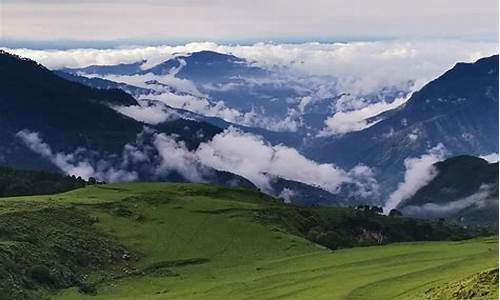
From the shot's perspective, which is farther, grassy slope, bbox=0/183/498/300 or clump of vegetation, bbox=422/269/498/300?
grassy slope, bbox=0/183/498/300

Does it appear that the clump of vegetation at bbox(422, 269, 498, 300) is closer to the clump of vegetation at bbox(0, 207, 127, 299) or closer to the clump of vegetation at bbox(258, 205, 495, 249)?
the clump of vegetation at bbox(0, 207, 127, 299)

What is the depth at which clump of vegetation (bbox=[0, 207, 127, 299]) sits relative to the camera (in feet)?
224

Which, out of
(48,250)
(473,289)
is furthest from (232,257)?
(473,289)

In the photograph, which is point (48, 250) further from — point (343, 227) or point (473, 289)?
point (343, 227)

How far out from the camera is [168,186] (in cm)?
14462

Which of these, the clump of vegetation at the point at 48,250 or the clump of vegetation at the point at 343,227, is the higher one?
the clump of vegetation at the point at 48,250

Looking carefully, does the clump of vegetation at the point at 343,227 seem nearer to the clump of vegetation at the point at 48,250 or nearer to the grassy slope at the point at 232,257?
the grassy slope at the point at 232,257

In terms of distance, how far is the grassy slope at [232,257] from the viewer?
2231 inches

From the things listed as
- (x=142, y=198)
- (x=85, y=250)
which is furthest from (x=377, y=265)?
(x=142, y=198)

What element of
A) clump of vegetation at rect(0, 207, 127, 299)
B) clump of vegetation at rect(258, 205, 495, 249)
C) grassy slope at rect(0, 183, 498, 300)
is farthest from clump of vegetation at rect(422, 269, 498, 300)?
clump of vegetation at rect(258, 205, 495, 249)

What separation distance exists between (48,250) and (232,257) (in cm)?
2240

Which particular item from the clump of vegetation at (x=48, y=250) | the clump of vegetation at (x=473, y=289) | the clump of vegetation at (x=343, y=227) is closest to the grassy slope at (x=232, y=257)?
the clump of vegetation at (x=48, y=250)

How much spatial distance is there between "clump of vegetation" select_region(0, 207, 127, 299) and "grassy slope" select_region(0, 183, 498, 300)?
2.34 m

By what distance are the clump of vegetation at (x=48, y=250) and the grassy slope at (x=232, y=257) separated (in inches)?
92.0
